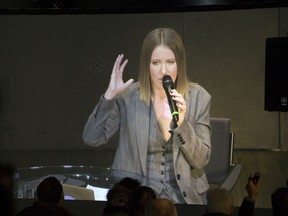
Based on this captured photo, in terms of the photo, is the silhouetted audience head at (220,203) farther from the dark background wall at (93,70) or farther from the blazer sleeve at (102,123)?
the blazer sleeve at (102,123)

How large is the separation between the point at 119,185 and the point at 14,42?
12.1 ft

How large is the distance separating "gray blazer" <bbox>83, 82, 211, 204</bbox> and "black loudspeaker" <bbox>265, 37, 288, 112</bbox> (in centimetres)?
85

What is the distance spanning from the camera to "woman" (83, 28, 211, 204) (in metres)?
7.29

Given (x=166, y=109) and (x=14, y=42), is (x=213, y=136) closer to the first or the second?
(x=166, y=109)

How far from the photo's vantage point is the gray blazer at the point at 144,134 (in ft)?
23.9

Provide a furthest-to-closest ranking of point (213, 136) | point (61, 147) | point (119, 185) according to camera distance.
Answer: point (61, 147), point (213, 136), point (119, 185)

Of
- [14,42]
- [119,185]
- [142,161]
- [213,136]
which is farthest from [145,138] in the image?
[119,185]

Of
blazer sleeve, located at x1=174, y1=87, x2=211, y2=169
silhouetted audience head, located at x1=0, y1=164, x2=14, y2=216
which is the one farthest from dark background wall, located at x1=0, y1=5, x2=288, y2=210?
silhouetted audience head, located at x1=0, y1=164, x2=14, y2=216

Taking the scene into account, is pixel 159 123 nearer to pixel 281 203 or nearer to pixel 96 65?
pixel 96 65

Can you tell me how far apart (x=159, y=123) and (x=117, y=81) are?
2.04ft

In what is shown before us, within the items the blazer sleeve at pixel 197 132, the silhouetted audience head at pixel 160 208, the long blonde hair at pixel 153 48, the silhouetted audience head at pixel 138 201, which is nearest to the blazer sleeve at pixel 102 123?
the long blonde hair at pixel 153 48

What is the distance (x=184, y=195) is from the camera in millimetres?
7328

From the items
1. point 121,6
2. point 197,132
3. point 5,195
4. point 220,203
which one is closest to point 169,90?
point 197,132

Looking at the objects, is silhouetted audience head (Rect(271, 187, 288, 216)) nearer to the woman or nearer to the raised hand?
the woman
